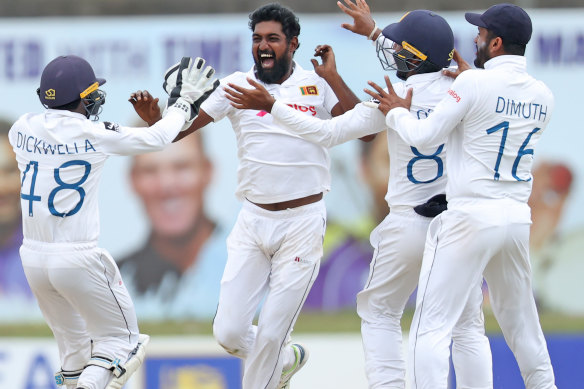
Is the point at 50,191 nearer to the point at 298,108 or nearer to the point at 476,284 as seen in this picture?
the point at 298,108

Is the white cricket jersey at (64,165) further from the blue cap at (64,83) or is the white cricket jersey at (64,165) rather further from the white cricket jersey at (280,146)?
the white cricket jersey at (280,146)

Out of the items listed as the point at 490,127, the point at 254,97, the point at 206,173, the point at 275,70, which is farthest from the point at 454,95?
the point at 206,173

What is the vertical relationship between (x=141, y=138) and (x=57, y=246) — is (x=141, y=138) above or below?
above

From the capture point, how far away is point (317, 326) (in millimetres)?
9844

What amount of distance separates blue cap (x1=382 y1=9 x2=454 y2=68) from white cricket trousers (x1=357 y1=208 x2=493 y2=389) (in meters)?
0.82

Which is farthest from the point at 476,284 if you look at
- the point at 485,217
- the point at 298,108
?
the point at 298,108

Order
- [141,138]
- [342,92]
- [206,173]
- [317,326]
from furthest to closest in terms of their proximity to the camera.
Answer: [206,173]
[317,326]
[342,92]
[141,138]

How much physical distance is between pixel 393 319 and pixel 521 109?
4.36ft

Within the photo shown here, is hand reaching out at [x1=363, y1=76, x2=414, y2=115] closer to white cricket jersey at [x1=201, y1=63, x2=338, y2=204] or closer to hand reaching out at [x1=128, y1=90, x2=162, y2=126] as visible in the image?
white cricket jersey at [x1=201, y1=63, x2=338, y2=204]

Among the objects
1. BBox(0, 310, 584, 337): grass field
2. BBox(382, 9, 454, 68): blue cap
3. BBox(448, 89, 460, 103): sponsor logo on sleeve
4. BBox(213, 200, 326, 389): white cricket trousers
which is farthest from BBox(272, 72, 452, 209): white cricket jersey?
BBox(0, 310, 584, 337): grass field

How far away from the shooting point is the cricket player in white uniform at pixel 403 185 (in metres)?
5.19

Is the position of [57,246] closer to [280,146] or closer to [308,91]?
[280,146]

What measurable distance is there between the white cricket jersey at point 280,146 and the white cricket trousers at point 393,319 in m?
0.55

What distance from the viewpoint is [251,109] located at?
550 centimetres
